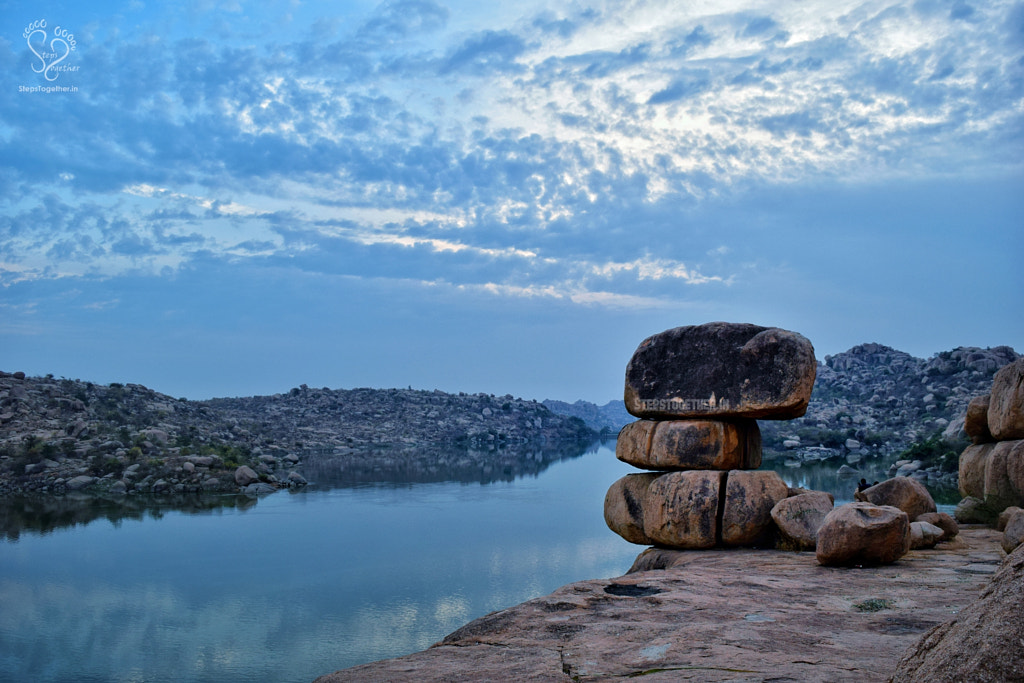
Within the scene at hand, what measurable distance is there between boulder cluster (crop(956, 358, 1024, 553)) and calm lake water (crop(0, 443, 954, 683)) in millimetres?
6752

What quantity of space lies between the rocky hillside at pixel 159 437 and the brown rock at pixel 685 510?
19.6 metres

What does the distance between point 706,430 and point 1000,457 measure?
15.5 feet

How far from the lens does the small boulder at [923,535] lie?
1042cm

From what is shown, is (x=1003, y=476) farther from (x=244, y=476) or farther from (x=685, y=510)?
(x=244, y=476)

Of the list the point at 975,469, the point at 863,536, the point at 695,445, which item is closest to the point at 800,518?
the point at 863,536

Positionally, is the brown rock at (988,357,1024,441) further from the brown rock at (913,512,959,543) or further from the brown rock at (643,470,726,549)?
the brown rock at (643,470,726,549)

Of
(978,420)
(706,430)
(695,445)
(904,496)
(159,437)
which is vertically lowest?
(904,496)

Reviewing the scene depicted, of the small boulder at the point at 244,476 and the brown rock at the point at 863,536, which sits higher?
the brown rock at the point at 863,536

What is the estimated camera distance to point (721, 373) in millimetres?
→ 12219

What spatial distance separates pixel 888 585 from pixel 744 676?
4.45 metres

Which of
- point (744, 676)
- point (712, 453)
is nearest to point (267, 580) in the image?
point (712, 453)

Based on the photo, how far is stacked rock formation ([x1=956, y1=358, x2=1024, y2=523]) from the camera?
11.8m

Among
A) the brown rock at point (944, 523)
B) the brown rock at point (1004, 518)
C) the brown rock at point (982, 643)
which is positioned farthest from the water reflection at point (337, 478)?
the brown rock at point (982, 643)

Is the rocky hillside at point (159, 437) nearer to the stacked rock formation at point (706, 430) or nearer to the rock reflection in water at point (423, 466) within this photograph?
the rock reflection in water at point (423, 466)
